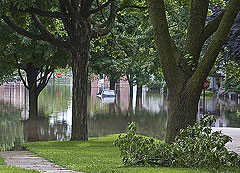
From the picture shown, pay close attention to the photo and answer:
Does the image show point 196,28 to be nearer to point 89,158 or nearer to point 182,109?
point 182,109

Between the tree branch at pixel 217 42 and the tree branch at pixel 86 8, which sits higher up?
the tree branch at pixel 86 8

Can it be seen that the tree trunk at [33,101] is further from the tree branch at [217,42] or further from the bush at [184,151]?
the bush at [184,151]

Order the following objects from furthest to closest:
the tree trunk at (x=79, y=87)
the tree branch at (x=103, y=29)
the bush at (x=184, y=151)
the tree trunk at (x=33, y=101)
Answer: the tree trunk at (x=33, y=101)
the tree branch at (x=103, y=29)
the tree trunk at (x=79, y=87)
the bush at (x=184, y=151)

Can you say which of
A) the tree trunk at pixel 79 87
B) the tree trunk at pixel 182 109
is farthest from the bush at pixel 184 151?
the tree trunk at pixel 79 87

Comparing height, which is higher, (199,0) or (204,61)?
(199,0)

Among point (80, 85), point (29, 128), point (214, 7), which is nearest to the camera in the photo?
point (80, 85)

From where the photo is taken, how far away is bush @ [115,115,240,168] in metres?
7.46

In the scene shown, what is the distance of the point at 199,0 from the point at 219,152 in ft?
12.1

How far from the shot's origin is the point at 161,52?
9461 millimetres

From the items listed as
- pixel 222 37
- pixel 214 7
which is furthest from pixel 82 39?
pixel 222 37

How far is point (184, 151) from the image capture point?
7555mm

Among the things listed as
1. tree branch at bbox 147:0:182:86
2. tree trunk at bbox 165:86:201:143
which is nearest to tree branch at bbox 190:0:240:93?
tree trunk at bbox 165:86:201:143

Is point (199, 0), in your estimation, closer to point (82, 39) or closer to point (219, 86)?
point (82, 39)

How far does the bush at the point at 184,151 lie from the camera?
7.46 meters
